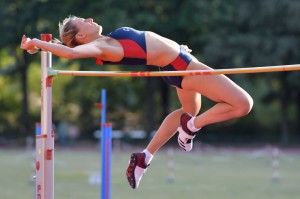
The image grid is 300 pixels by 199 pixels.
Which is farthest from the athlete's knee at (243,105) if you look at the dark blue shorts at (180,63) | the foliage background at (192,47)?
the foliage background at (192,47)

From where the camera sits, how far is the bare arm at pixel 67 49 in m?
6.71

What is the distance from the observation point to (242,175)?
19.1 meters

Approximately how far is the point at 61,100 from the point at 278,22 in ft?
40.6

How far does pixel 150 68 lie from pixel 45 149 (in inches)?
1006

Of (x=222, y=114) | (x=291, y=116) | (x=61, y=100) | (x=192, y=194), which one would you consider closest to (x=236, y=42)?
(x=291, y=116)

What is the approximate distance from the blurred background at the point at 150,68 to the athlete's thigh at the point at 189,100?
2307 centimetres

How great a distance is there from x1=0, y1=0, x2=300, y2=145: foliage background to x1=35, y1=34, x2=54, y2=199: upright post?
77.8 feet

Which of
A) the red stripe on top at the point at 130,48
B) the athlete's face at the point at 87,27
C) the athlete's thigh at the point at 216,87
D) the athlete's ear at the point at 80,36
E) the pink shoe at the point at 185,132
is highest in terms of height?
the athlete's face at the point at 87,27

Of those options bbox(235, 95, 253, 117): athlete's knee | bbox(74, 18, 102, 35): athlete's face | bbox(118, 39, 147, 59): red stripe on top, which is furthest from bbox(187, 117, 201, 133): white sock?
bbox(74, 18, 102, 35): athlete's face

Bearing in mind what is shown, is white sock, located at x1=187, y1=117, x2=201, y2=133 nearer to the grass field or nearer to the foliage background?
the grass field

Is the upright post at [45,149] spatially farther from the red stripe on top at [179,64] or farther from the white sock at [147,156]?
the white sock at [147,156]

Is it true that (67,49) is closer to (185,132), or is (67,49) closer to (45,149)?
(45,149)

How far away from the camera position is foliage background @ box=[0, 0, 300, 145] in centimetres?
3117

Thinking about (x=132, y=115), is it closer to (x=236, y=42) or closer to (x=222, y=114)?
(x=236, y=42)
